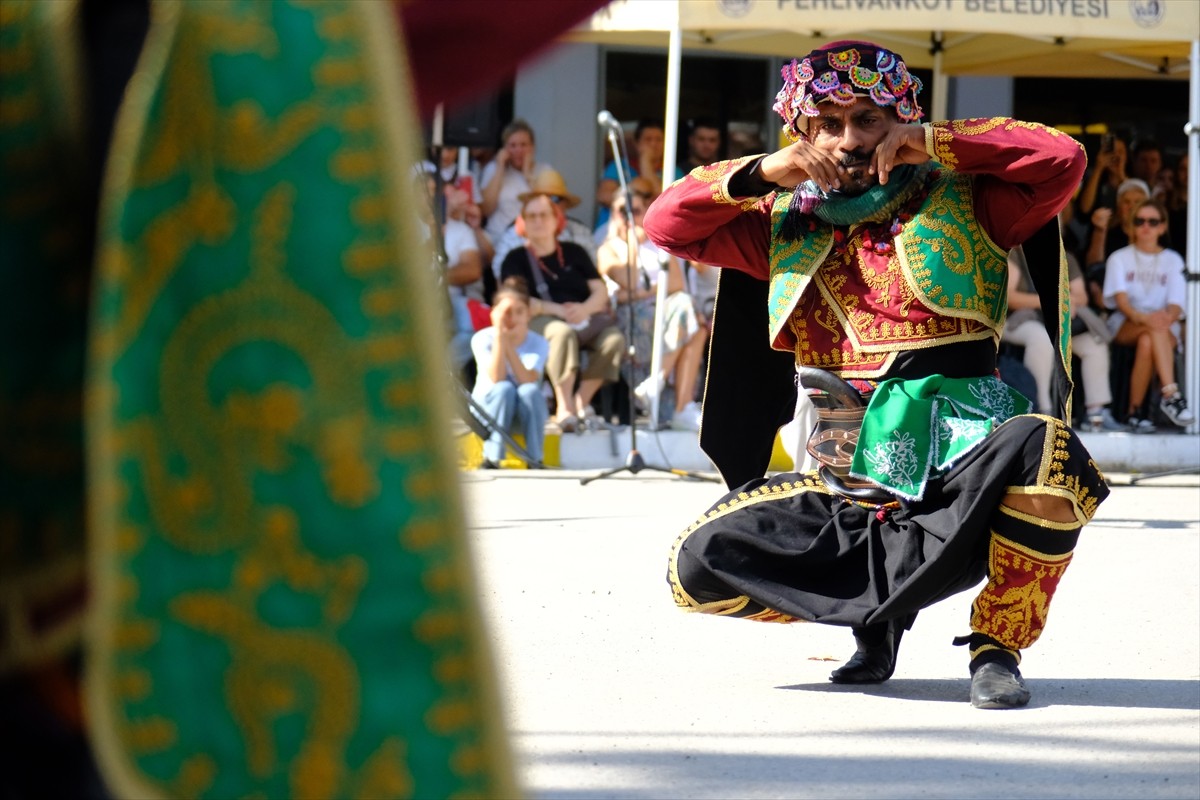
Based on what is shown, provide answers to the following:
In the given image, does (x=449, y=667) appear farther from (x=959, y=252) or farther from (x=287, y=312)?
(x=959, y=252)

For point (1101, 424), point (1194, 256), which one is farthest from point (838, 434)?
point (1101, 424)

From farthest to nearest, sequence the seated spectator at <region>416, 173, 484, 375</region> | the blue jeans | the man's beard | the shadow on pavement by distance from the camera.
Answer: the seated spectator at <region>416, 173, 484, 375</region>, the blue jeans, the shadow on pavement, the man's beard

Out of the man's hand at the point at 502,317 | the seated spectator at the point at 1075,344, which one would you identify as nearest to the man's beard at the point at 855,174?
the man's hand at the point at 502,317

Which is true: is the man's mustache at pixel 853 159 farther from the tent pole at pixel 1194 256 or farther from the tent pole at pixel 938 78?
the tent pole at pixel 938 78

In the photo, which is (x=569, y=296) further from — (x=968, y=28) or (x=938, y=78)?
(x=938, y=78)

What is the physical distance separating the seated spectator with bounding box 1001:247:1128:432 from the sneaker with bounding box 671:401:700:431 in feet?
6.64

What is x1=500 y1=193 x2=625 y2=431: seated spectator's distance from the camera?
33.4 feet

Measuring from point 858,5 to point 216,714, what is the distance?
928 centimetres

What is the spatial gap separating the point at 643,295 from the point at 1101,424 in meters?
3.06

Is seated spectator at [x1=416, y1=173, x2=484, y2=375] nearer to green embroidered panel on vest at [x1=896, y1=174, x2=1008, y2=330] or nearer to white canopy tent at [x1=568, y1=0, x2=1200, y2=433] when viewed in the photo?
white canopy tent at [x1=568, y1=0, x2=1200, y2=433]

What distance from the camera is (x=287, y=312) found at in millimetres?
818

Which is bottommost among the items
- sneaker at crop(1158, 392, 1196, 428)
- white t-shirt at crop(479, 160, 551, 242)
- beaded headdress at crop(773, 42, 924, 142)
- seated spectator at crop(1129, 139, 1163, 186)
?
sneaker at crop(1158, 392, 1196, 428)

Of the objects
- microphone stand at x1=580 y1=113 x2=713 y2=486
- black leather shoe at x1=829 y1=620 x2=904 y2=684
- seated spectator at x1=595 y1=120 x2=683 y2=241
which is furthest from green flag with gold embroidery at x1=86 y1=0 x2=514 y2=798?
seated spectator at x1=595 y1=120 x2=683 y2=241

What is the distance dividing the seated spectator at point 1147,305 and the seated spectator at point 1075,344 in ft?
0.58
